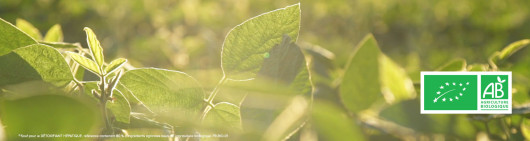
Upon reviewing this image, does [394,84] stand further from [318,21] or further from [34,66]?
[318,21]

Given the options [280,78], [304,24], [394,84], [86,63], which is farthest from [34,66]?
[304,24]

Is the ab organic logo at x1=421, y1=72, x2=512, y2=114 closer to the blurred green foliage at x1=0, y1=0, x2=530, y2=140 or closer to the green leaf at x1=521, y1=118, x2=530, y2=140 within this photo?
the green leaf at x1=521, y1=118, x2=530, y2=140

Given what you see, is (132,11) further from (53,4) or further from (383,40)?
(383,40)

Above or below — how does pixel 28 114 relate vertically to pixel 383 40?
below

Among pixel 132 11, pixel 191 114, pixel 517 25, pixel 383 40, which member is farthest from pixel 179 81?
pixel 383 40

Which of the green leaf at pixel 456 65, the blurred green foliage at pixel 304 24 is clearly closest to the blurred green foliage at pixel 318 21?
the blurred green foliage at pixel 304 24

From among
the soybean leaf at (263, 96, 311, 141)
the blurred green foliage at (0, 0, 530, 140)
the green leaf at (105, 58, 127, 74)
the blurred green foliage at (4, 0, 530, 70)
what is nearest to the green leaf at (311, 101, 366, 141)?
the soybean leaf at (263, 96, 311, 141)

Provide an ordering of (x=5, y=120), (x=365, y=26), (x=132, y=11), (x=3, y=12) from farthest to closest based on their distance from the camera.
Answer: (x=365, y=26)
(x=3, y=12)
(x=132, y=11)
(x=5, y=120)
